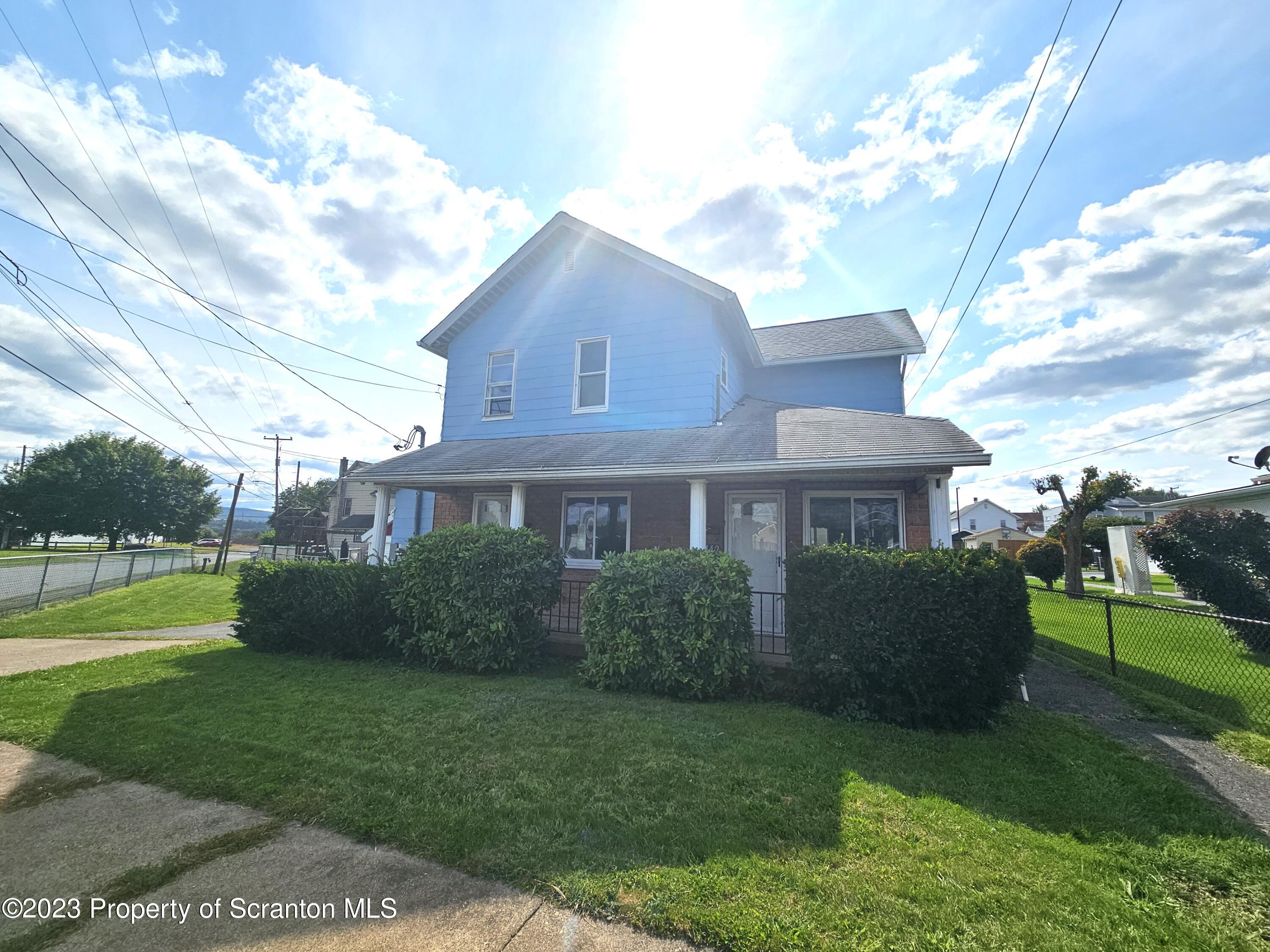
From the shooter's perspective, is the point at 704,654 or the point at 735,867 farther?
the point at 704,654

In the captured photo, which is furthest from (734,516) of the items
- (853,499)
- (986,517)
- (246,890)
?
(986,517)

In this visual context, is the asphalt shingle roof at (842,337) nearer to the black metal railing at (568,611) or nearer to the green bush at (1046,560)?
the black metal railing at (568,611)

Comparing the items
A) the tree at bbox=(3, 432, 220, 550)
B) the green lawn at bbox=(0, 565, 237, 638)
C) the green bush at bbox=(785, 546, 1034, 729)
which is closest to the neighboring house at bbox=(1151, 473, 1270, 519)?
the green bush at bbox=(785, 546, 1034, 729)

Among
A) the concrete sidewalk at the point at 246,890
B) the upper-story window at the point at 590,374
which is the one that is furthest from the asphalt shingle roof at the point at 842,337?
the concrete sidewalk at the point at 246,890

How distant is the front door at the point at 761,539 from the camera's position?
922cm

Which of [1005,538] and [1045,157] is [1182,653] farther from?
[1005,538]

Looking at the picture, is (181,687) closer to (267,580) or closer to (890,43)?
(267,580)

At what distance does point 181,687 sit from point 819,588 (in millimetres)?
7249

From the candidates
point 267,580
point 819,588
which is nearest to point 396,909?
point 819,588

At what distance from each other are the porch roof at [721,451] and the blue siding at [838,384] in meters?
1.88

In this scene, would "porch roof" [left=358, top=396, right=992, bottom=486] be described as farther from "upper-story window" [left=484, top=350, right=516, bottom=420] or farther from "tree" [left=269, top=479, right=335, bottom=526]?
"tree" [left=269, top=479, right=335, bottom=526]

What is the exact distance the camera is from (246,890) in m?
2.53

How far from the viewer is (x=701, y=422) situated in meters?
10.1

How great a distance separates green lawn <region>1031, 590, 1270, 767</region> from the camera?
580 cm
